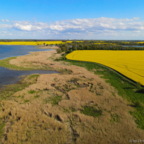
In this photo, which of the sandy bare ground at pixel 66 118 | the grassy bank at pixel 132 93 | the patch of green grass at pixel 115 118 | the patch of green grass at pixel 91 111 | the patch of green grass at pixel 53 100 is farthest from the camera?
the patch of green grass at pixel 53 100

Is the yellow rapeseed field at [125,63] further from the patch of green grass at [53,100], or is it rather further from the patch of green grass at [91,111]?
the patch of green grass at [53,100]

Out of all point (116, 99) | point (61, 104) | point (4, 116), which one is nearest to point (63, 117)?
point (61, 104)

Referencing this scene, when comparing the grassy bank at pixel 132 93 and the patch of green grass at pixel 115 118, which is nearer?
the patch of green grass at pixel 115 118

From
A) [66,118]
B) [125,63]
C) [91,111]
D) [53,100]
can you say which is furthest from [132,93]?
[125,63]

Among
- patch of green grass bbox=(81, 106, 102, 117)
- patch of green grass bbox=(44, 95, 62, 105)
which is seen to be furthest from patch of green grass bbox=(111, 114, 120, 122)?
patch of green grass bbox=(44, 95, 62, 105)

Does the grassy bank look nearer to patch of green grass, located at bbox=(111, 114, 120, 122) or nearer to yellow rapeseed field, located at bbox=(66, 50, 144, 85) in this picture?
patch of green grass, located at bbox=(111, 114, 120, 122)

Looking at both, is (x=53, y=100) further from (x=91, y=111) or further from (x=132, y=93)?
(x=132, y=93)

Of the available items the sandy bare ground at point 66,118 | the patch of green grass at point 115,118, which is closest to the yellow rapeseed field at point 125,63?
the sandy bare ground at point 66,118
